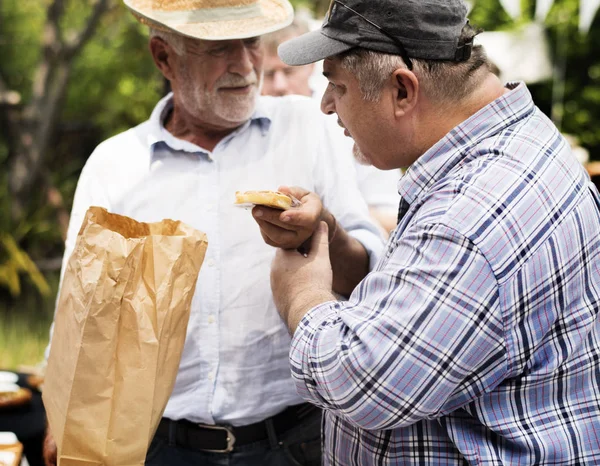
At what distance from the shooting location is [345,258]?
7.29ft

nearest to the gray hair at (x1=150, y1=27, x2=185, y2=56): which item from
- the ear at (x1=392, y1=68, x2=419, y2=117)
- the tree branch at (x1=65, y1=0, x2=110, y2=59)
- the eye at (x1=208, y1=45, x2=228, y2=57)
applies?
the eye at (x1=208, y1=45, x2=228, y2=57)

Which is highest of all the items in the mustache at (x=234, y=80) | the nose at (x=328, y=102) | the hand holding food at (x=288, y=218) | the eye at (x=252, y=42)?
the eye at (x=252, y=42)

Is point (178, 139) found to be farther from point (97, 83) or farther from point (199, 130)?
point (97, 83)

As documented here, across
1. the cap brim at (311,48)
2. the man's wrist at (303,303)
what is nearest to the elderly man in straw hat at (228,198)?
the man's wrist at (303,303)

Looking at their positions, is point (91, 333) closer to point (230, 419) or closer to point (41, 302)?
point (230, 419)

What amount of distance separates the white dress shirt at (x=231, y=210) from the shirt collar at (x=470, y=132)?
0.64m

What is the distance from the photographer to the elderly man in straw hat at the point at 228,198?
2287mm

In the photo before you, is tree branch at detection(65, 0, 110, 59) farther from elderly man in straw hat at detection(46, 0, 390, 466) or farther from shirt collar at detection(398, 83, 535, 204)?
shirt collar at detection(398, 83, 535, 204)

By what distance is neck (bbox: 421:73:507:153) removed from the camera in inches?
65.5

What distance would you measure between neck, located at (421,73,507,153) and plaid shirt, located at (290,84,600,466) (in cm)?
4

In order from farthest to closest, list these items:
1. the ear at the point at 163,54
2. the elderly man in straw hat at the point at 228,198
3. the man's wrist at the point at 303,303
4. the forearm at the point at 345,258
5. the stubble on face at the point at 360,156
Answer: the ear at the point at 163,54
the elderly man in straw hat at the point at 228,198
the forearm at the point at 345,258
the stubble on face at the point at 360,156
the man's wrist at the point at 303,303

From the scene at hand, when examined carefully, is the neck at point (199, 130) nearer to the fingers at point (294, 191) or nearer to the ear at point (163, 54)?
the ear at point (163, 54)

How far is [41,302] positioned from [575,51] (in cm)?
684

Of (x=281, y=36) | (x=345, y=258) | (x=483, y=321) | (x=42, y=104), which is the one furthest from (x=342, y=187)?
(x=42, y=104)
